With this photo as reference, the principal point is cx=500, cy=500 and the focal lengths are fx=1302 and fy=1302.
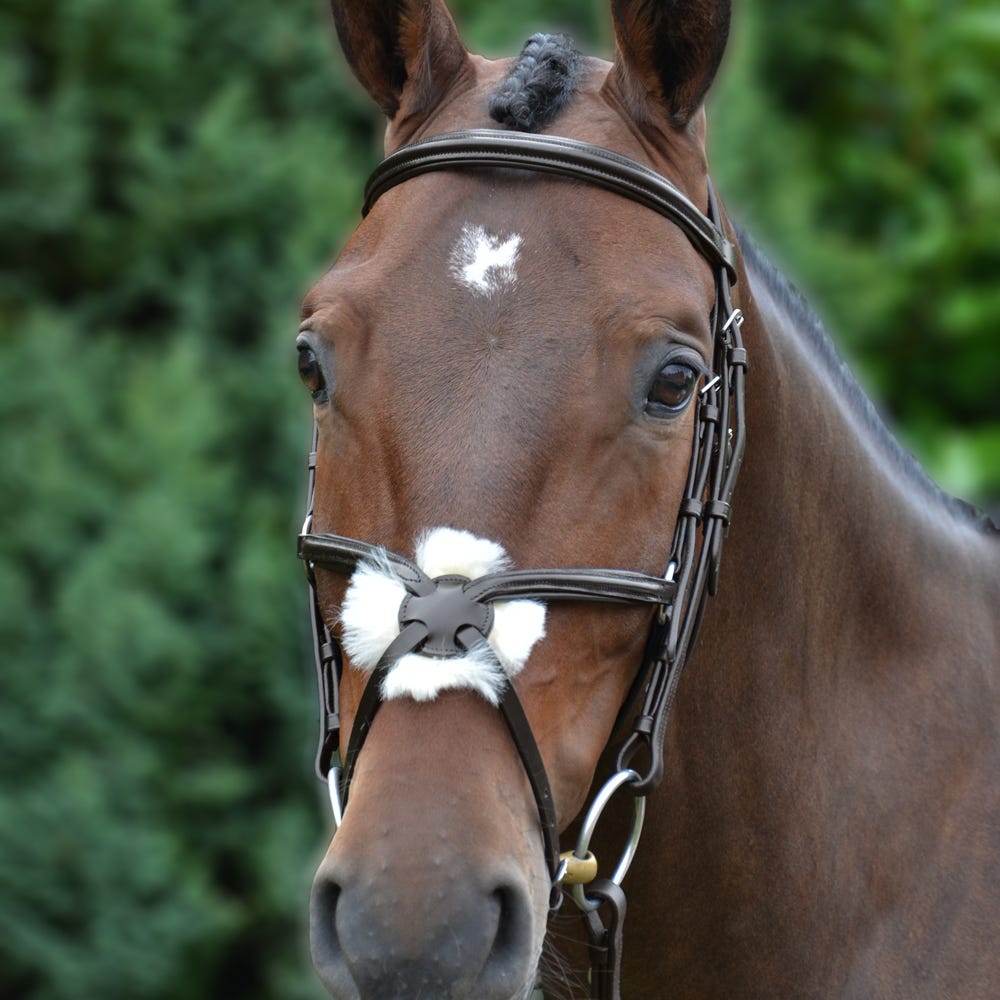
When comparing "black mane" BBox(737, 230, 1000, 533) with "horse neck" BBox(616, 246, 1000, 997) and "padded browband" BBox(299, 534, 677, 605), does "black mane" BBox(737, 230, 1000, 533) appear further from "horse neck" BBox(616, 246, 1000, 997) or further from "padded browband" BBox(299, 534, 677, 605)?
"padded browband" BBox(299, 534, 677, 605)

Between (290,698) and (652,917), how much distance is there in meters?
3.43

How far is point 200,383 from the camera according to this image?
19.6 feet

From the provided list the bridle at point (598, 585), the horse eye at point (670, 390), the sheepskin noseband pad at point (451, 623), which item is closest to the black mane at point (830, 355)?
the bridle at point (598, 585)

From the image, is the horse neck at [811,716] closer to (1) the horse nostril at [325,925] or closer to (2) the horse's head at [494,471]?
(2) the horse's head at [494,471]

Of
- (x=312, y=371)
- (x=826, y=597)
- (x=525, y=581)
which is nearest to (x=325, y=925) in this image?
(x=525, y=581)

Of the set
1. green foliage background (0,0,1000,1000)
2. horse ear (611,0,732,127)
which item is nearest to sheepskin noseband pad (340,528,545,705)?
horse ear (611,0,732,127)

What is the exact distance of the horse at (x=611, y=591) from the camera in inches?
74.5

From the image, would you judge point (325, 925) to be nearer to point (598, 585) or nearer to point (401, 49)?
point (598, 585)

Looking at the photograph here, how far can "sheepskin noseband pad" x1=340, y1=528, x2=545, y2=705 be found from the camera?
1897 mm

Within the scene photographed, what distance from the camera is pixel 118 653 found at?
212 inches

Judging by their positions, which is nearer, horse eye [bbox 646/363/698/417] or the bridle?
the bridle

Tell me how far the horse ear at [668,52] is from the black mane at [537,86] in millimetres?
100

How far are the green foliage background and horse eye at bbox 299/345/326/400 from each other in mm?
3432

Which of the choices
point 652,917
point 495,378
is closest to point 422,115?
point 495,378
